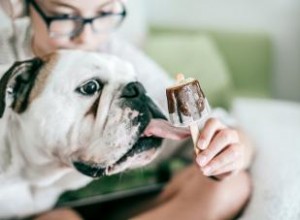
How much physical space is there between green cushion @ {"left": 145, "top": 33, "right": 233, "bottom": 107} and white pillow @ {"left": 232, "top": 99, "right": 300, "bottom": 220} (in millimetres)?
43

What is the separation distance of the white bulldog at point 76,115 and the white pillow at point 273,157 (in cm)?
16

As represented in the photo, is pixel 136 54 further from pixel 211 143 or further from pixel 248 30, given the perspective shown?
pixel 248 30

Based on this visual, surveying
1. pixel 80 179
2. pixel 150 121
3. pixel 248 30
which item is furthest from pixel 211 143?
pixel 248 30

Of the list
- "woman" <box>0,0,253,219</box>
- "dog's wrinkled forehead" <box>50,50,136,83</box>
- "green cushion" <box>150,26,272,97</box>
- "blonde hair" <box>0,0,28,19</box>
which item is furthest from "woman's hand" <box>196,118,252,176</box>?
"green cushion" <box>150,26,272,97</box>

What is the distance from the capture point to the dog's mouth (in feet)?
1.82

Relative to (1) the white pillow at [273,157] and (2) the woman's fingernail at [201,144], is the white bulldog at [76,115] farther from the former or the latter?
(1) the white pillow at [273,157]

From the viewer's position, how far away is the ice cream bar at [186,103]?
0.48 meters

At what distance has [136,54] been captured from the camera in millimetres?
658

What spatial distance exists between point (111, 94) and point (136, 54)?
0.13 metres

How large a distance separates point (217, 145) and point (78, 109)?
149 millimetres

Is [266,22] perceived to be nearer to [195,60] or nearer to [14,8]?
[195,60]

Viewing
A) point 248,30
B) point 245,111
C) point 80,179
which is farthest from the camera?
point 248,30

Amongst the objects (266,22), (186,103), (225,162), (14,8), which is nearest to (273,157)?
(225,162)

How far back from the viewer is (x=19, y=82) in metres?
0.54
